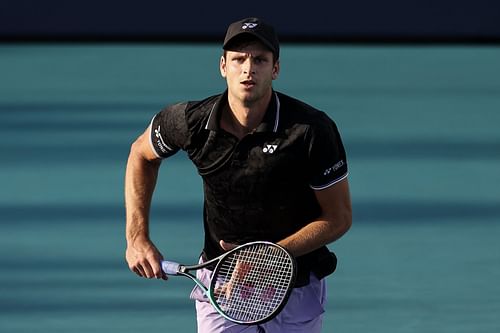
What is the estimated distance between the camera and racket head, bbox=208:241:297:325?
3.97m

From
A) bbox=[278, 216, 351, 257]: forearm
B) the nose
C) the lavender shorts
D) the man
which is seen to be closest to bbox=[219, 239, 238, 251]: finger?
the man

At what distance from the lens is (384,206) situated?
887 cm

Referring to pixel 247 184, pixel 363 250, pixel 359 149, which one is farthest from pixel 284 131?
pixel 359 149

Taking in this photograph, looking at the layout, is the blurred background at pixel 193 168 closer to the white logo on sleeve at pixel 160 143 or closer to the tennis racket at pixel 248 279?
the white logo on sleeve at pixel 160 143

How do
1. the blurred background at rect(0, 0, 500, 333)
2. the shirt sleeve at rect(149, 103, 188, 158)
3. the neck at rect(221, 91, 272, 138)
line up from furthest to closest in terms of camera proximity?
the blurred background at rect(0, 0, 500, 333)
the shirt sleeve at rect(149, 103, 188, 158)
the neck at rect(221, 91, 272, 138)

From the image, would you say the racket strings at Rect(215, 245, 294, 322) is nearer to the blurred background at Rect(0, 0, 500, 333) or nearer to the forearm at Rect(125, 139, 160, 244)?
the forearm at Rect(125, 139, 160, 244)

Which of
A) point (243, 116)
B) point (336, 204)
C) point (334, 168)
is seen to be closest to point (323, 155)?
point (334, 168)

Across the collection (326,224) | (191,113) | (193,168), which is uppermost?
Answer: (191,113)

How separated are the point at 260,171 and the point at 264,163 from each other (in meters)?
0.03

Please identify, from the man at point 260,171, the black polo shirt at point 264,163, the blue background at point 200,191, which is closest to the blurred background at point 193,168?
the blue background at point 200,191

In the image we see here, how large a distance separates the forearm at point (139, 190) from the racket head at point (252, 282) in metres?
0.38

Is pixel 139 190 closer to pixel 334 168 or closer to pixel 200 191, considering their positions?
pixel 334 168

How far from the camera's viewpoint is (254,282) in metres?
4.04

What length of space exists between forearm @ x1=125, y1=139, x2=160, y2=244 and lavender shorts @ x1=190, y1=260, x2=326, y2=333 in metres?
0.26
